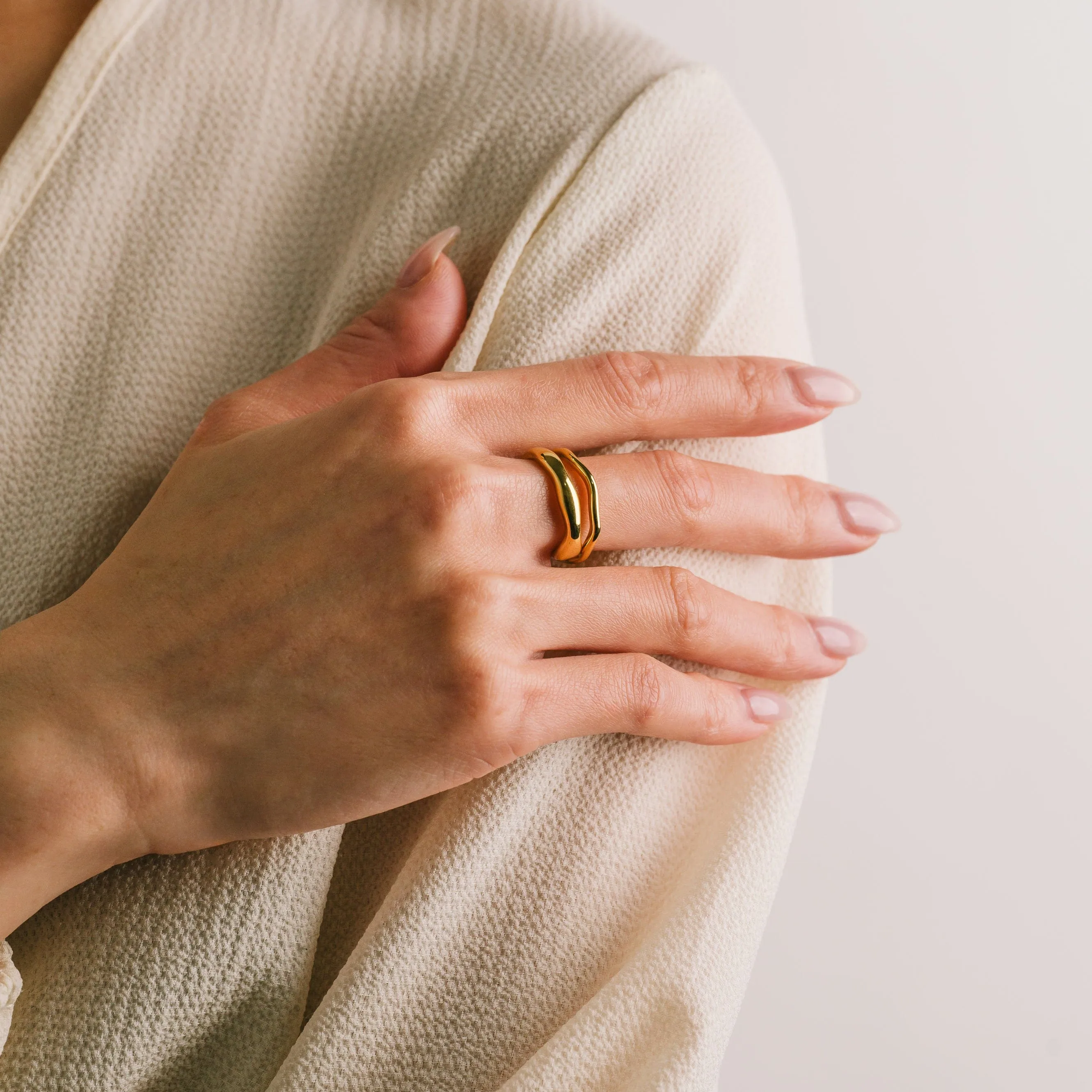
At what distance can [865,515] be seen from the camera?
702mm

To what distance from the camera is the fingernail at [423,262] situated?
648mm

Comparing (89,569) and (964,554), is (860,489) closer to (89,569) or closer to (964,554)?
(964,554)

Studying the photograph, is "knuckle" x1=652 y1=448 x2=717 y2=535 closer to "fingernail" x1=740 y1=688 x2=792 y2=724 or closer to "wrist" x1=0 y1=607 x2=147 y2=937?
"fingernail" x1=740 y1=688 x2=792 y2=724

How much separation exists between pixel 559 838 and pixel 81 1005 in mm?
341

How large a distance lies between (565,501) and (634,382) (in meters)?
0.11

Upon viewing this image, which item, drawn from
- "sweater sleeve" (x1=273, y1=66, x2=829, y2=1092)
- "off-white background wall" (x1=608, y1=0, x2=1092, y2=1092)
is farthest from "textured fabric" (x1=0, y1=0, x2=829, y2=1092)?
"off-white background wall" (x1=608, y1=0, x2=1092, y2=1092)

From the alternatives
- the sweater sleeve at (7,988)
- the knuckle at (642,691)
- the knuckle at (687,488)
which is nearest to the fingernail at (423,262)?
the knuckle at (687,488)

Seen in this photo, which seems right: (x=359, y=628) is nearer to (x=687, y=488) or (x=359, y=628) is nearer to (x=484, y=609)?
(x=484, y=609)

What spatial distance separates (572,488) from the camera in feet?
1.90

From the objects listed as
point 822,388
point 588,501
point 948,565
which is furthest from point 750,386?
point 948,565

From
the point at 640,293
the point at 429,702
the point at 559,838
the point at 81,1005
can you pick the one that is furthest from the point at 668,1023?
the point at 640,293

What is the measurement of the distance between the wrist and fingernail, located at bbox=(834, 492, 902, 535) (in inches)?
22.3

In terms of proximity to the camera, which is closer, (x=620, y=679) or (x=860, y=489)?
(x=620, y=679)

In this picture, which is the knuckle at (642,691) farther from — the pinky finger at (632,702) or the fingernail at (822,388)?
the fingernail at (822,388)
